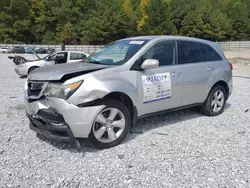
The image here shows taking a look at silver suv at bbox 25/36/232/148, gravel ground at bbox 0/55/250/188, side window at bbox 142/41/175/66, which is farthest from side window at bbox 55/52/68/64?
side window at bbox 142/41/175/66

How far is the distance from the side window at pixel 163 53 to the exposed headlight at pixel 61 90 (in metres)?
1.35

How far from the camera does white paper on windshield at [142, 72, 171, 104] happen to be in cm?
379

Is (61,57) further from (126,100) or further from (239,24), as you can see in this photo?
(239,24)

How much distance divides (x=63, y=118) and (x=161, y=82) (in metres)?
1.72

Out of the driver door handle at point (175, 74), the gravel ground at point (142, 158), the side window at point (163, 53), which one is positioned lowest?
the gravel ground at point (142, 158)

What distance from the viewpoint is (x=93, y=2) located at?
2229 inches

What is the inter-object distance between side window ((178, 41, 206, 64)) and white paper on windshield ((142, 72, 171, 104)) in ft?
1.83

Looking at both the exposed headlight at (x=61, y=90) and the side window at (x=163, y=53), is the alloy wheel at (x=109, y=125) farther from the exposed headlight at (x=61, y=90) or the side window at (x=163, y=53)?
the side window at (x=163, y=53)

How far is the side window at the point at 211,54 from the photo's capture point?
486 cm

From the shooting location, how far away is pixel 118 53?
405 centimetres

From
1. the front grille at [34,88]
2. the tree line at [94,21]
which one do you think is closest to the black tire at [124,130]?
the front grille at [34,88]

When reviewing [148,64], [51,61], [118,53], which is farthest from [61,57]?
[148,64]

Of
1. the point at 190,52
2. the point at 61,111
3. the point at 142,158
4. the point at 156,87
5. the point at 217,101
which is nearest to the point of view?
the point at 61,111

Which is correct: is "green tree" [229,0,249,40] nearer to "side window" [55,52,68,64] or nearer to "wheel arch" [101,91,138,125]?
"side window" [55,52,68,64]
